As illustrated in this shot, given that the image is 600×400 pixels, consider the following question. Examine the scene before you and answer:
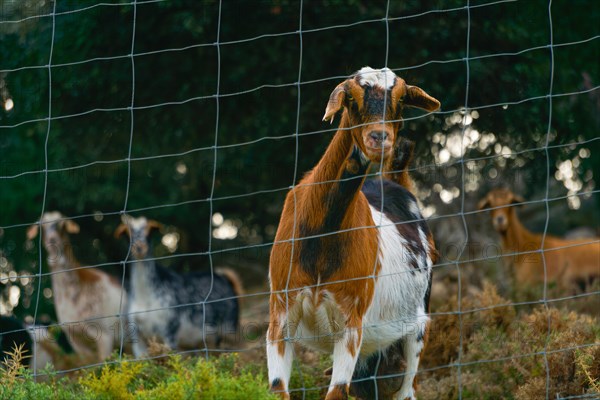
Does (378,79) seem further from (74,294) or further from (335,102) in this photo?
(74,294)

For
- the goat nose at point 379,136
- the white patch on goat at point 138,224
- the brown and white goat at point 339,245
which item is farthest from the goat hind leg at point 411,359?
the white patch on goat at point 138,224

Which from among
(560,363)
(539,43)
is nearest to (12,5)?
(539,43)

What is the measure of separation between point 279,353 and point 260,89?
219 inches

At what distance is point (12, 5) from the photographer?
10750 mm

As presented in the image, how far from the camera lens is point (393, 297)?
22.4 feet

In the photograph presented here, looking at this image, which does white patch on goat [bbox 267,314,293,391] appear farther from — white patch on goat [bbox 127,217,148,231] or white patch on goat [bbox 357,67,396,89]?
white patch on goat [bbox 127,217,148,231]

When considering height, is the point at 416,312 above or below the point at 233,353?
above

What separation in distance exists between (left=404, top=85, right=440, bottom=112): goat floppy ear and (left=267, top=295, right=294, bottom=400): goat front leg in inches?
54.9

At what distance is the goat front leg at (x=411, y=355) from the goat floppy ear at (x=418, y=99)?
170 cm

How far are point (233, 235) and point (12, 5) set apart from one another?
14.4 feet

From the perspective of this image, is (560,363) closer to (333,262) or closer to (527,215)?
(333,262)

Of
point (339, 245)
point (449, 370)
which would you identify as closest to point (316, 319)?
point (339, 245)

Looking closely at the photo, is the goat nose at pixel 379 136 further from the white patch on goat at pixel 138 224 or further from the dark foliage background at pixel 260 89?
the white patch on goat at pixel 138 224

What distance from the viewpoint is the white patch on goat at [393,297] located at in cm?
660
